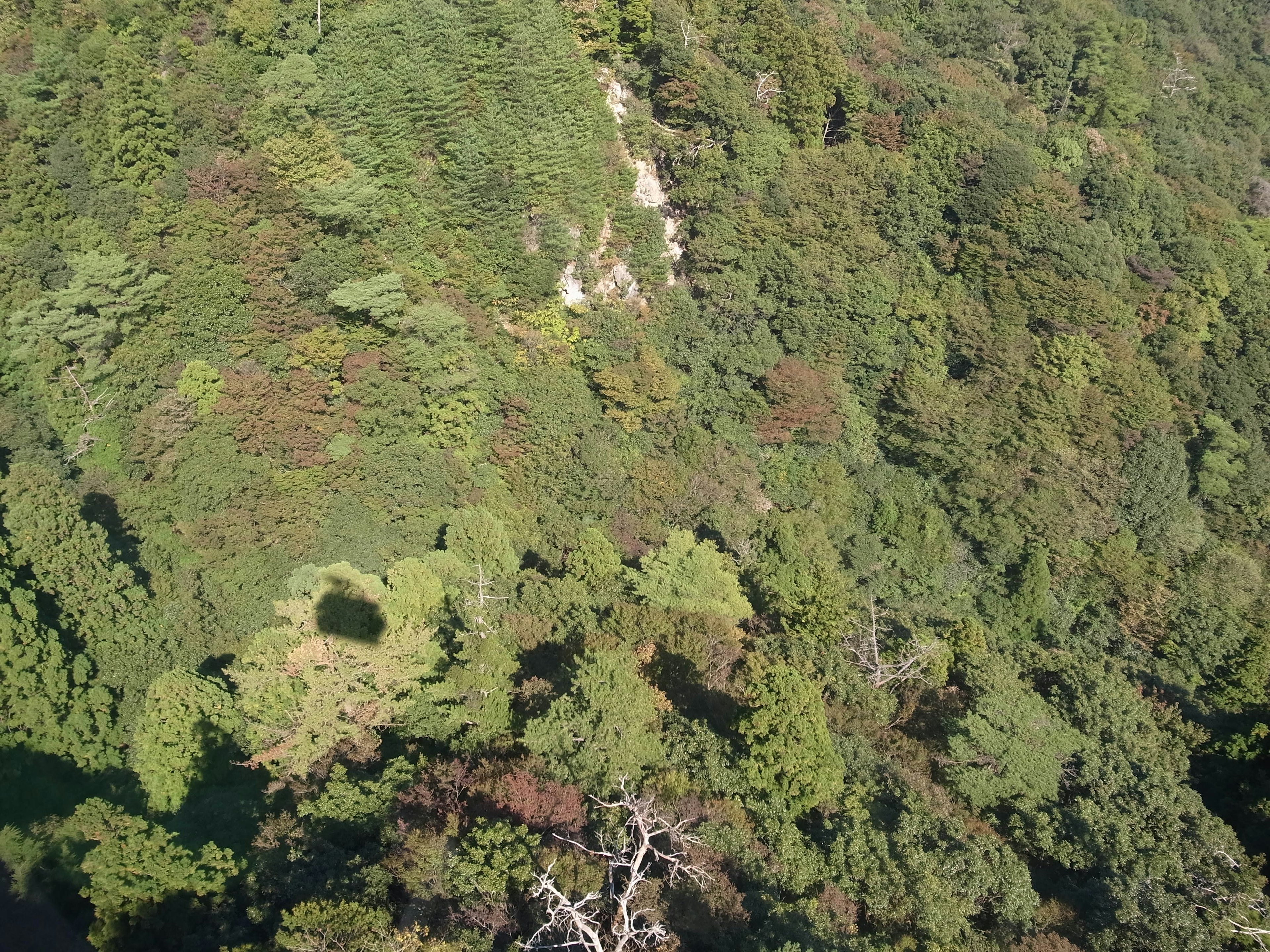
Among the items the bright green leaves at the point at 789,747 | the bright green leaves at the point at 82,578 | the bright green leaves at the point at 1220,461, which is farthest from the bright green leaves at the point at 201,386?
the bright green leaves at the point at 1220,461

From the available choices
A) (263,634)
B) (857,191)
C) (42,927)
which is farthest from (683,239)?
(42,927)

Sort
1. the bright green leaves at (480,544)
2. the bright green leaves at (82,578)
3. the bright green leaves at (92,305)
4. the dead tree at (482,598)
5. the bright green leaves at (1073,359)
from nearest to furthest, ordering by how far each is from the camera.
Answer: the bright green leaves at (82,578)
the dead tree at (482,598)
the bright green leaves at (92,305)
the bright green leaves at (480,544)
the bright green leaves at (1073,359)

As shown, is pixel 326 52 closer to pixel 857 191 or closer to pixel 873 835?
pixel 857 191

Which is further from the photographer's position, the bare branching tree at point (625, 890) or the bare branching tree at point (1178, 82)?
the bare branching tree at point (1178, 82)

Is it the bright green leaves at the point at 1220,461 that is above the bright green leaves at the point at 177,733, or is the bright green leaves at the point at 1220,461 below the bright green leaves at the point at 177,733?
above

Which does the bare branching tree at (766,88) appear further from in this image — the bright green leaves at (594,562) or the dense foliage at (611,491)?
the bright green leaves at (594,562)

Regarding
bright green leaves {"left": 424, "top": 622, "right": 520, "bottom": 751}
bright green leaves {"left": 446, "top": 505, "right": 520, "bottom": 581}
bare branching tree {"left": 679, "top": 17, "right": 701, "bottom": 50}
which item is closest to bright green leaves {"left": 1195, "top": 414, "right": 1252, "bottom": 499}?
bare branching tree {"left": 679, "top": 17, "right": 701, "bottom": 50}

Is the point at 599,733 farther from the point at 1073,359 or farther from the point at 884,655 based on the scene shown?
the point at 1073,359

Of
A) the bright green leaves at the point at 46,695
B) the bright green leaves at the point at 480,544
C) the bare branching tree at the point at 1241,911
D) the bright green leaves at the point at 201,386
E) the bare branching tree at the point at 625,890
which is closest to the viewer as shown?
the bare branching tree at the point at 625,890
